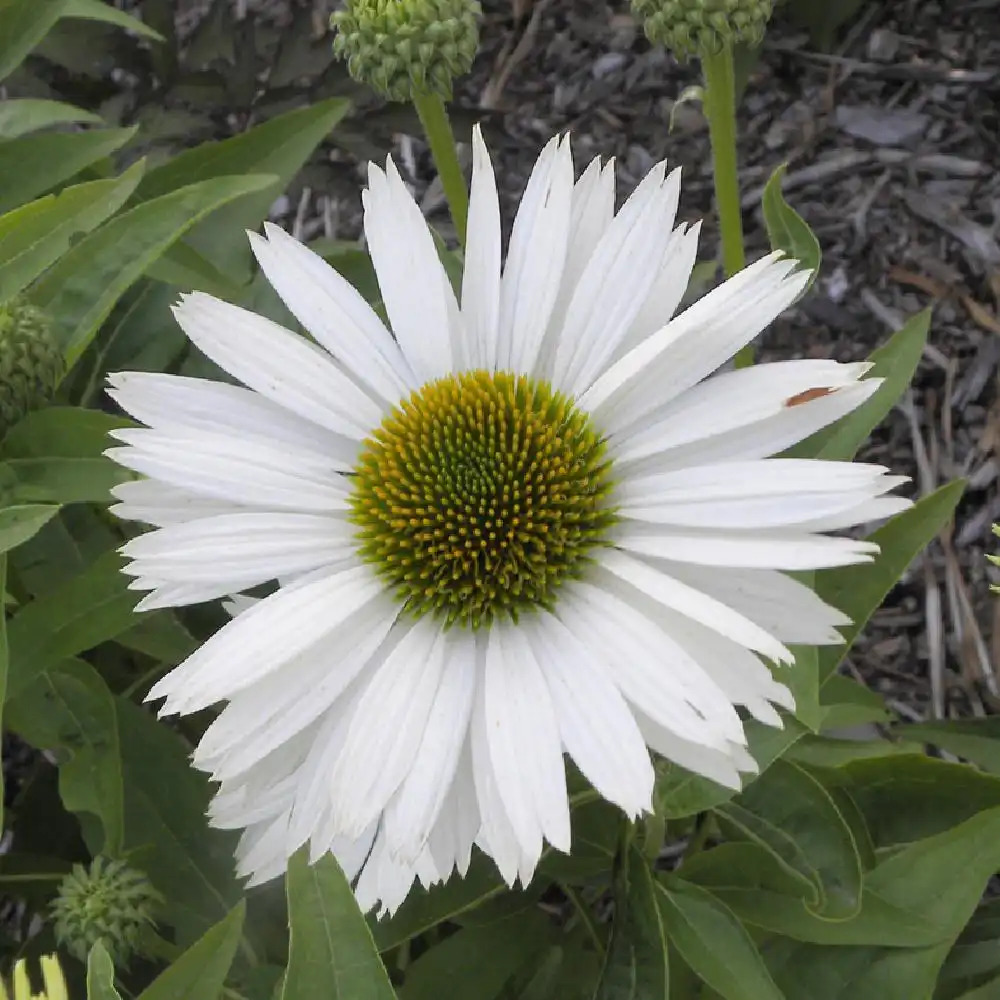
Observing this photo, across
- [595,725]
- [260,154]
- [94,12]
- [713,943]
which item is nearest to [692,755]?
[595,725]

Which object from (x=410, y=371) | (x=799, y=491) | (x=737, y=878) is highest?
(x=410, y=371)

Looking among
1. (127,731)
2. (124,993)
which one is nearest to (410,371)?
(127,731)

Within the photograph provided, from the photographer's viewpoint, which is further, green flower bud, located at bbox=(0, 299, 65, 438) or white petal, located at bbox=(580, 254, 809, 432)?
green flower bud, located at bbox=(0, 299, 65, 438)

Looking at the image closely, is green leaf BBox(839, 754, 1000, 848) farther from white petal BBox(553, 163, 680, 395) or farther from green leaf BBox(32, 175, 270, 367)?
green leaf BBox(32, 175, 270, 367)

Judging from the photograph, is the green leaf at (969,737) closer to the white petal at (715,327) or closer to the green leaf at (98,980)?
the white petal at (715,327)

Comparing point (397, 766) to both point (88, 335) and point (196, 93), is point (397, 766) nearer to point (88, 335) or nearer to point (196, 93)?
point (88, 335)

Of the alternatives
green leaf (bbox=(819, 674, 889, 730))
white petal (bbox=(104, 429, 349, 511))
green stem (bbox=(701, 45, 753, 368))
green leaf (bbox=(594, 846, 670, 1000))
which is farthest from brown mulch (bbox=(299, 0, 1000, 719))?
white petal (bbox=(104, 429, 349, 511))

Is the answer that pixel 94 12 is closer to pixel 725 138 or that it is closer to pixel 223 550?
pixel 725 138
